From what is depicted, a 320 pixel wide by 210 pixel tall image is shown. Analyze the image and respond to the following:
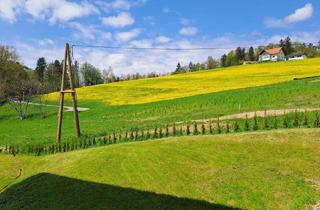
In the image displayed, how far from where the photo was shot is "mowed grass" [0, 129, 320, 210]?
11.1m

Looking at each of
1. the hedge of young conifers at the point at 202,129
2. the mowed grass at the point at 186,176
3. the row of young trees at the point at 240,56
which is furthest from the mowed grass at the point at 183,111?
the row of young trees at the point at 240,56

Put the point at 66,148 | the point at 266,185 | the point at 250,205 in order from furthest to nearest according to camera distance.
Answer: the point at 66,148, the point at 266,185, the point at 250,205

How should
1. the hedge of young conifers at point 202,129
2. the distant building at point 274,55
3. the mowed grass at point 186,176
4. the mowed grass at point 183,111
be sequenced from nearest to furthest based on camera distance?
1. the mowed grass at point 186,176
2. the hedge of young conifers at point 202,129
3. the mowed grass at point 183,111
4. the distant building at point 274,55

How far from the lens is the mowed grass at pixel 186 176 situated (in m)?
11.1

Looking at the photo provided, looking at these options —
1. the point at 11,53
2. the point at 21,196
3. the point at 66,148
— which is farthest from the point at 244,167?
the point at 11,53

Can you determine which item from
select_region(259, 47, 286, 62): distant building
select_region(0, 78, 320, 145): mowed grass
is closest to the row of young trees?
select_region(259, 47, 286, 62): distant building

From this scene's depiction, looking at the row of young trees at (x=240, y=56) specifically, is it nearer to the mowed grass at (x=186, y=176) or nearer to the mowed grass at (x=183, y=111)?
the mowed grass at (x=183, y=111)

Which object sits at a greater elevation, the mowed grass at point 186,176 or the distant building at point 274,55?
the distant building at point 274,55

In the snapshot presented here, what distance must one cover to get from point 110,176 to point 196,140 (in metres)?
4.36

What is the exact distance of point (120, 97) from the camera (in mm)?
67500

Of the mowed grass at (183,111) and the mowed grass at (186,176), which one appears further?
the mowed grass at (183,111)

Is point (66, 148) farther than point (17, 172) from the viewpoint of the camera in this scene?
Yes

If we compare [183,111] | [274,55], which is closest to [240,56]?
[274,55]

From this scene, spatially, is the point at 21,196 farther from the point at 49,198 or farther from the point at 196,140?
the point at 196,140
